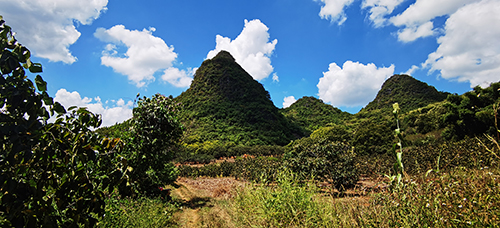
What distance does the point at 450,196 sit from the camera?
8.41 feet

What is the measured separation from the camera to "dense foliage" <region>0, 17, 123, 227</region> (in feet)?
4.28

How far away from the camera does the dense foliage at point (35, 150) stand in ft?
4.28

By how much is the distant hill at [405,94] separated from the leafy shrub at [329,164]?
2147 inches

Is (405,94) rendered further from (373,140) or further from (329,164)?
(329,164)

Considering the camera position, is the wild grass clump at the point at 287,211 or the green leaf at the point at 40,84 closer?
the green leaf at the point at 40,84

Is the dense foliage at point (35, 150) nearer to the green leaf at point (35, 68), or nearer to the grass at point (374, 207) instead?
the green leaf at point (35, 68)

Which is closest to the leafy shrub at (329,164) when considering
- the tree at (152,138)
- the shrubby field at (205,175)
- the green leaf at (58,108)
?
the shrubby field at (205,175)

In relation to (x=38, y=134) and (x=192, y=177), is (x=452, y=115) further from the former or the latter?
(x=38, y=134)

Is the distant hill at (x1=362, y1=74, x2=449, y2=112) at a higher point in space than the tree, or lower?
higher

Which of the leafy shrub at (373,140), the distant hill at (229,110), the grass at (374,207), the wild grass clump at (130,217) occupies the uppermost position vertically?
the distant hill at (229,110)

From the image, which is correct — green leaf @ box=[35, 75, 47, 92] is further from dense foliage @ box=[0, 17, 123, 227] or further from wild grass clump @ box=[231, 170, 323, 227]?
wild grass clump @ box=[231, 170, 323, 227]

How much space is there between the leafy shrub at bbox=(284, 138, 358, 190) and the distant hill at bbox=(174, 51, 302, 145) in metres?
24.7

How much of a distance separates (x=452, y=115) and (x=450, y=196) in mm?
16186

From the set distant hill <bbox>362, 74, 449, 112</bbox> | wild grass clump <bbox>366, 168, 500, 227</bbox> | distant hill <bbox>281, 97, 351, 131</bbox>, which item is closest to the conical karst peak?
distant hill <bbox>281, 97, 351, 131</bbox>
